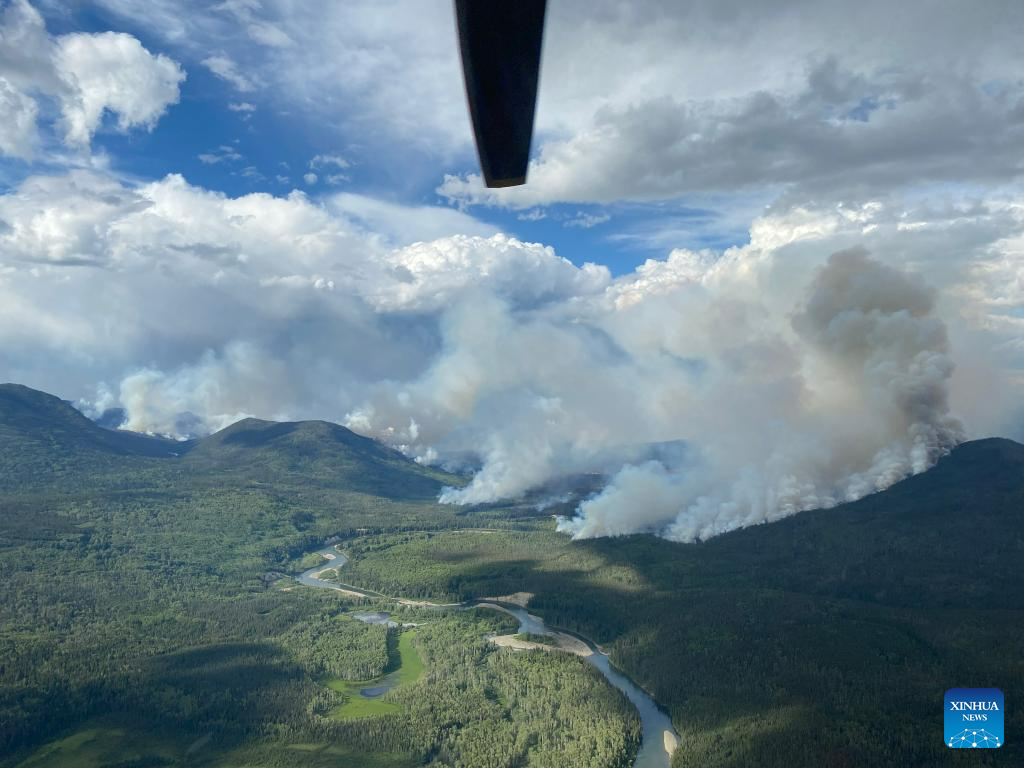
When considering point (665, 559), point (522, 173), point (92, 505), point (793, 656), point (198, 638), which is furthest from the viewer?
point (92, 505)

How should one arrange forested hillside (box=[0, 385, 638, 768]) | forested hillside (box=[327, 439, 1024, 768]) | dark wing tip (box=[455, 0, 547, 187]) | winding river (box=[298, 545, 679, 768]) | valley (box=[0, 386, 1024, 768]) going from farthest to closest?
forested hillside (box=[0, 385, 638, 768])
winding river (box=[298, 545, 679, 768])
valley (box=[0, 386, 1024, 768])
forested hillside (box=[327, 439, 1024, 768])
dark wing tip (box=[455, 0, 547, 187])

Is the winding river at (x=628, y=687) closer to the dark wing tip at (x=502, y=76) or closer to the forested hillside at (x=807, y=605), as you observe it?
the forested hillside at (x=807, y=605)

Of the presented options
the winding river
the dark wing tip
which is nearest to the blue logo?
the winding river

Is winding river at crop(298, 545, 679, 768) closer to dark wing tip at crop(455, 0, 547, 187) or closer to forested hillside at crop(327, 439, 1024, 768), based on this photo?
forested hillside at crop(327, 439, 1024, 768)

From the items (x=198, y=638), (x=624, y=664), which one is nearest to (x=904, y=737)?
(x=624, y=664)

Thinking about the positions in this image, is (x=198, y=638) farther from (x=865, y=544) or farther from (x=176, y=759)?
(x=865, y=544)

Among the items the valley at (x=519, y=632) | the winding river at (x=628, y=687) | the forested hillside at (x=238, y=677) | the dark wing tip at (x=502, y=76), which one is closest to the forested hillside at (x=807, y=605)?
the valley at (x=519, y=632)

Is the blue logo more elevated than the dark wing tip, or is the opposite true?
the dark wing tip

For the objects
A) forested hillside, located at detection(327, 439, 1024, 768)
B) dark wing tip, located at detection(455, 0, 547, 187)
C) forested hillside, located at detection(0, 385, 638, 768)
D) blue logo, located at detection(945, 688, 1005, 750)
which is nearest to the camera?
dark wing tip, located at detection(455, 0, 547, 187)
